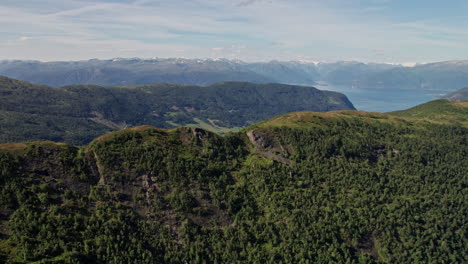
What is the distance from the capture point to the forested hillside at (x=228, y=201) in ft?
281

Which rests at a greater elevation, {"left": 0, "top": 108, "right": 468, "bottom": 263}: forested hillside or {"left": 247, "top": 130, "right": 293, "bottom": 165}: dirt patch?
{"left": 247, "top": 130, "right": 293, "bottom": 165}: dirt patch

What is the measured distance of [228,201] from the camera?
108125 millimetres

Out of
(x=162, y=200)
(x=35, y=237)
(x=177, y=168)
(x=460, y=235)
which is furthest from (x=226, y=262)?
(x=460, y=235)

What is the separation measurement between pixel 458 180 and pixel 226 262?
12516cm

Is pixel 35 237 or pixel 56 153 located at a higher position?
pixel 56 153

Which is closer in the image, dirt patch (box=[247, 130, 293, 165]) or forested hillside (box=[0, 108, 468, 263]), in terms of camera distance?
forested hillside (box=[0, 108, 468, 263])

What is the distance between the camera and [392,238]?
10788 centimetres

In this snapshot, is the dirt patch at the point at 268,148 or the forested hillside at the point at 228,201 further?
the dirt patch at the point at 268,148

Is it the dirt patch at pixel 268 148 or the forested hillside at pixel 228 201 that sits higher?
the dirt patch at pixel 268 148

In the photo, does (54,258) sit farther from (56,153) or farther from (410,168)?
(410,168)

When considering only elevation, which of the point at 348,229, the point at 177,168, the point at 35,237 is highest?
the point at 177,168

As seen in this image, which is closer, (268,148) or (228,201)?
(228,201)

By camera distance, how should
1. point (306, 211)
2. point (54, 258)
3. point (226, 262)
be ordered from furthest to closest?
point (306, 211) < point (226, 262) < point (54, 258)

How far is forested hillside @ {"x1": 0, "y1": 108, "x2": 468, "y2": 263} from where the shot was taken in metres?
85.6
